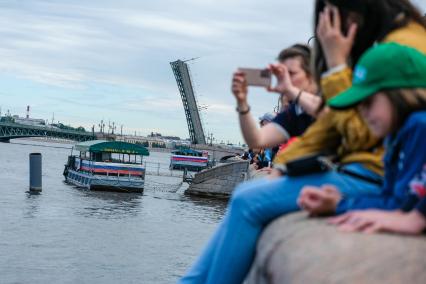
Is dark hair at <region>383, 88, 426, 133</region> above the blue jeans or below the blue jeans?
above

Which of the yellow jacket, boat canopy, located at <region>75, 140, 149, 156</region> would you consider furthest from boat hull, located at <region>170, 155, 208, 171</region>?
the yellow jacket

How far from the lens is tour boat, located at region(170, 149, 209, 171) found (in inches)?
2512

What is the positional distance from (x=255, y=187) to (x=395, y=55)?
1.82 ft

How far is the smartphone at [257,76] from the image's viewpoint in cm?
283

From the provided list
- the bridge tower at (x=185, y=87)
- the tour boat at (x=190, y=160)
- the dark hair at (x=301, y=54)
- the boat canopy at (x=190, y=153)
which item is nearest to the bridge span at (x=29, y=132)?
the boat canopy at (x=190, y=153)

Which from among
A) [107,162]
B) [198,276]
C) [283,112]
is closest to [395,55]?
[198,276]

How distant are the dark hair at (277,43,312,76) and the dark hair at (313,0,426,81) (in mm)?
875

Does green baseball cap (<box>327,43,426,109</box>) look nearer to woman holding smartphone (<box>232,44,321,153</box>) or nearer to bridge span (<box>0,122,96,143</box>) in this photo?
woman holding smartphone (<box>232,44,321,153</box>)

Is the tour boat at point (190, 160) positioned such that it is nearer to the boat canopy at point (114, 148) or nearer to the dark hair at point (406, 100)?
the boat canopy at point (114, 148)

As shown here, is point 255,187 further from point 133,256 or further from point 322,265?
point 133,256

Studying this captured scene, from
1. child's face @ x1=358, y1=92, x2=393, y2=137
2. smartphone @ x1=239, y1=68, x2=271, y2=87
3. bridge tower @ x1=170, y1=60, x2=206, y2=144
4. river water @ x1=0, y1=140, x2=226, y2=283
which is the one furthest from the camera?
bridge tower @ x1=170, y1=60, x2=206, y2=144

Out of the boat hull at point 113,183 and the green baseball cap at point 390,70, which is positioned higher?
the green baseball cap at point 390,70

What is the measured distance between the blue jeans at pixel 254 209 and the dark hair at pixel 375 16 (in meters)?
0.43

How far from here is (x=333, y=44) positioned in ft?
7.49
